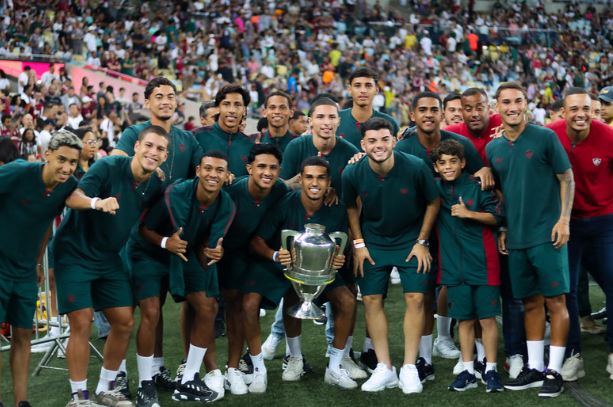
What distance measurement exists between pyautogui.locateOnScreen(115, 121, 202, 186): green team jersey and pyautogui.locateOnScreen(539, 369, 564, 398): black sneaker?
9.89ft

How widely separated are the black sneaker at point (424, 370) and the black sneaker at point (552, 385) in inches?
32.9

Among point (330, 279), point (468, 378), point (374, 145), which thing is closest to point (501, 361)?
point (468, 378)

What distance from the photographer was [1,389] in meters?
5.30

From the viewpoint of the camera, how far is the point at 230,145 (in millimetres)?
5750

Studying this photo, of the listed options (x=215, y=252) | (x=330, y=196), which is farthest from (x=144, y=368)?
(x=330, y=196)

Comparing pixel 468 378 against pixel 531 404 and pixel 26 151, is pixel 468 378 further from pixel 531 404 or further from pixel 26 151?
pixel 26 151

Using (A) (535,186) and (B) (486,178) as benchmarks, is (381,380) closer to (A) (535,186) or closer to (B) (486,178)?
(B) (486,178)

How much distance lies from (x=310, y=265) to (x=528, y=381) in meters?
1.74

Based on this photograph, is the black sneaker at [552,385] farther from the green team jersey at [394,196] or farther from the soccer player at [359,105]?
the soccer player at [359,105]

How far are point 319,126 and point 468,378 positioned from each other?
85.8 inches

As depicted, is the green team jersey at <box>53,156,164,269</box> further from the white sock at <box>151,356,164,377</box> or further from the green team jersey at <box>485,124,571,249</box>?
the green team jersey at <box>485,124,571,249</box>

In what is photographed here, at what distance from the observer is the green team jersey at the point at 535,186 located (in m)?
4.85

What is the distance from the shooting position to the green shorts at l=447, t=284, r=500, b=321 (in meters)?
4.99

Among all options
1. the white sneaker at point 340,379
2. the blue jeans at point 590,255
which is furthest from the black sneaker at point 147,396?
the blue jeans at point 590,255
